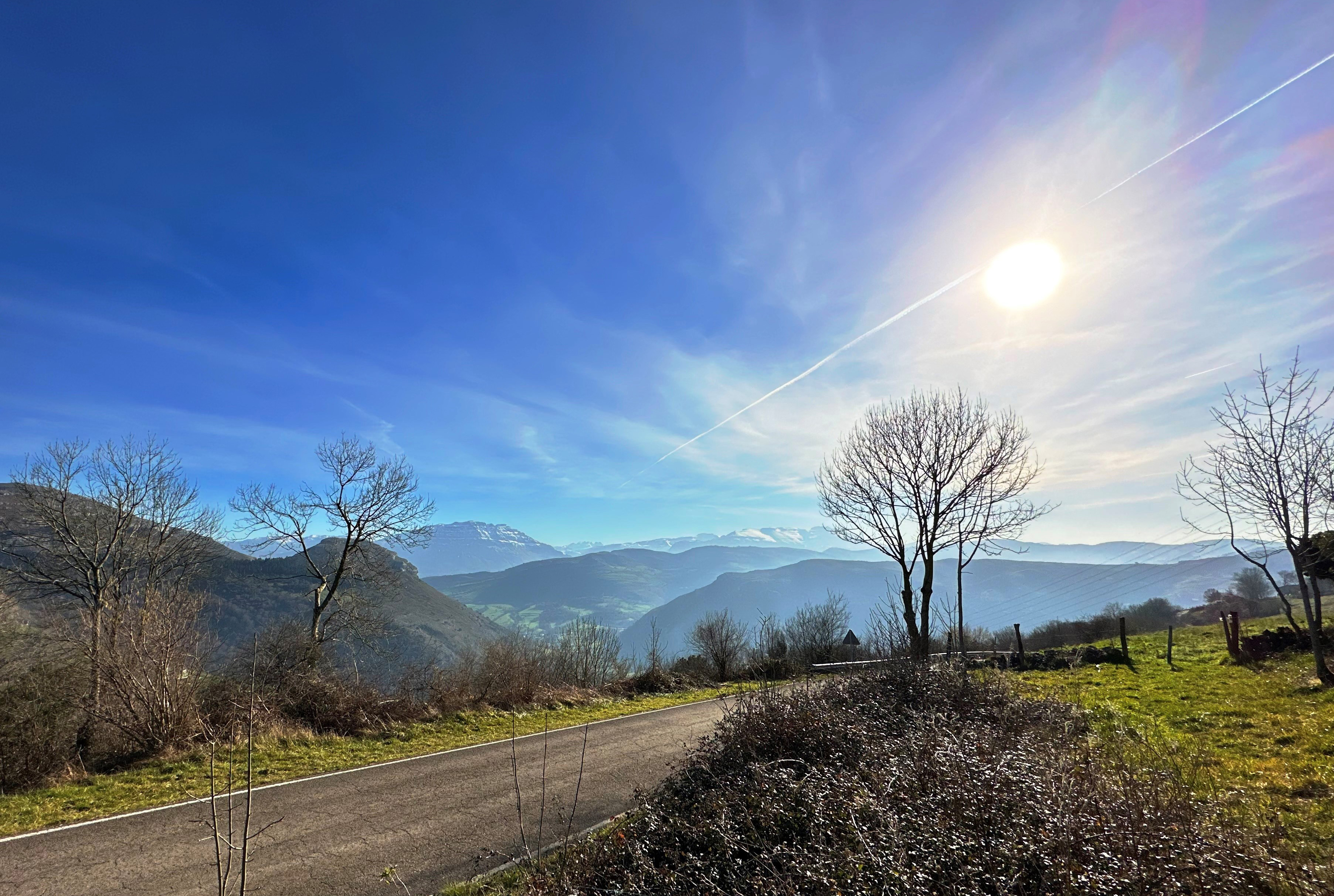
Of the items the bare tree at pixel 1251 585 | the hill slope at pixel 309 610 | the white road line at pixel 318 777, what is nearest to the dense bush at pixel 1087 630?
the white road line at pixel 318 777

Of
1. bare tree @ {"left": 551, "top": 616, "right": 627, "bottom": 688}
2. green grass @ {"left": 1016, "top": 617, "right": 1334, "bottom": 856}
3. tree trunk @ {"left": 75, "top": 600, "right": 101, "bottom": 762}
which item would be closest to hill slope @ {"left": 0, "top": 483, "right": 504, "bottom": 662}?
tree trunk @ {"left": 75, "top": 600, "right": 101, "bottom": 762}

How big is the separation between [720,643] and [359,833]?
20.2 metres

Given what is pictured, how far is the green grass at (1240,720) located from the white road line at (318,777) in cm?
586

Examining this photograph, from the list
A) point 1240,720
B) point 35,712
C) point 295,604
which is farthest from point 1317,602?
point 295,604

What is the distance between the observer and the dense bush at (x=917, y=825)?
347 centimetres

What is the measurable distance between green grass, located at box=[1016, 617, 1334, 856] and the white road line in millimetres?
5861

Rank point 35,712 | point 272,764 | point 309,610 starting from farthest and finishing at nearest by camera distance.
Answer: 1. point 309,610
2. point 272,764
3. point 35,712

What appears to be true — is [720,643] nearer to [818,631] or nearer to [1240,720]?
[818,631]

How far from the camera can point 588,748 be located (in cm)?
1141

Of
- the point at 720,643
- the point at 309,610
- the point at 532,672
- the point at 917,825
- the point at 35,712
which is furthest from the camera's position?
the point at 309,610

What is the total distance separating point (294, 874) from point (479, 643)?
18.6 metres

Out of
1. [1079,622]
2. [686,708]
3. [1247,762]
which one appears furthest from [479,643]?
[1079,622]

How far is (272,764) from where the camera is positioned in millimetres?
10070

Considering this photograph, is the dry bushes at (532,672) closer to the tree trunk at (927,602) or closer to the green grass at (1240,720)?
Result: the tree trunk at (927,602)
